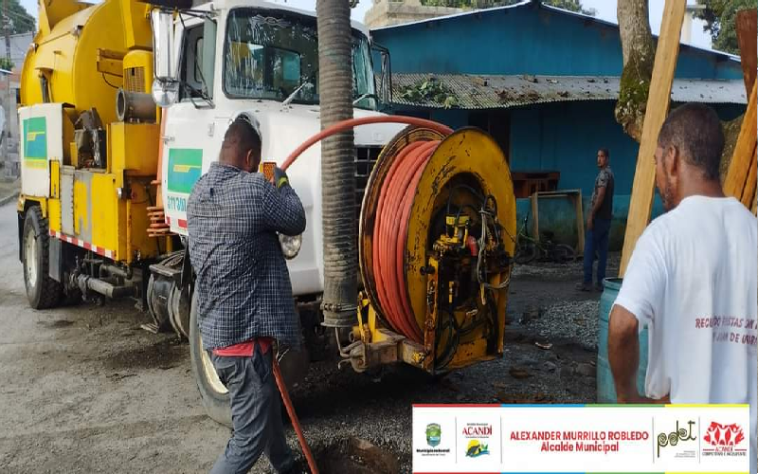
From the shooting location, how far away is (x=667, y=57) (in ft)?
13.6

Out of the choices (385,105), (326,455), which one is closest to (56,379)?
(326,455)

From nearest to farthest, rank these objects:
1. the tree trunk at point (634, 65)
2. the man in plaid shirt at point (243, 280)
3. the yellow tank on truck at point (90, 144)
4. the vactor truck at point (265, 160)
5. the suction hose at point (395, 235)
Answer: the man in plaid shirt at point (243, 280) → the suction hose at point (395, 235) → the vactor truck at point (265, 160) → the yellow tank on truck at point (90, 144) → the tree trunk at point (634, 65)

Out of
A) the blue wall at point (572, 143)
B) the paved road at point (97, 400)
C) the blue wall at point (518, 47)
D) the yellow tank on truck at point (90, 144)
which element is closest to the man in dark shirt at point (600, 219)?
the blue wall at point (572, 143)

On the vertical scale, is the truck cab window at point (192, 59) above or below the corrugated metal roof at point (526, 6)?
below

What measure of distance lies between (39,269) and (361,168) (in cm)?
533

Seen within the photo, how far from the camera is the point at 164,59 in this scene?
14.3ft

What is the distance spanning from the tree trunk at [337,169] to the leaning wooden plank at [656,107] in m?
1.96

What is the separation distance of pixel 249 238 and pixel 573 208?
9.70 m

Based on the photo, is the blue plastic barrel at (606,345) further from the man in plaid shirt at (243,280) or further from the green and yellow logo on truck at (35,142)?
the green and yellow logo on truck at (35,142)

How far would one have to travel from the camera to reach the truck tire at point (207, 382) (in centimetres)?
427

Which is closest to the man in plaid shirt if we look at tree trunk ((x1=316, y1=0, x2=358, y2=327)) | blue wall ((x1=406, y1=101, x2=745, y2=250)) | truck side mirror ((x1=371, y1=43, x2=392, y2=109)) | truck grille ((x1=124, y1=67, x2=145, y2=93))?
tree trunk ((x1=316, y1=0, x2=358, y2=327))

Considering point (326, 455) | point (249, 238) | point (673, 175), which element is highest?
point (673, 175)

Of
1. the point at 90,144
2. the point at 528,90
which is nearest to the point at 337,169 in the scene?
the point at 90,144

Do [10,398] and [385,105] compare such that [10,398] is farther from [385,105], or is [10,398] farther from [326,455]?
[385,105]
